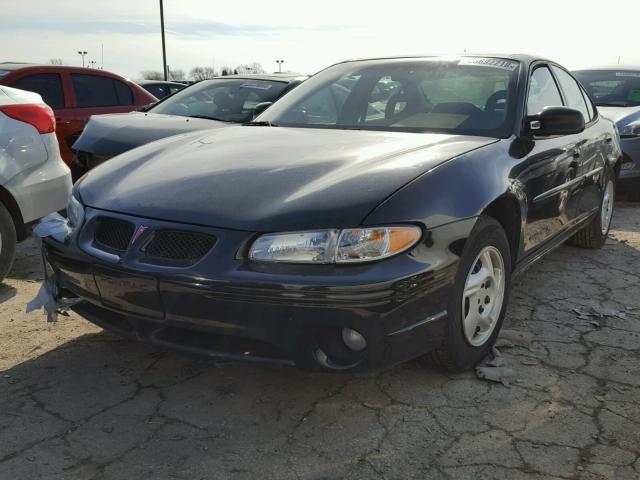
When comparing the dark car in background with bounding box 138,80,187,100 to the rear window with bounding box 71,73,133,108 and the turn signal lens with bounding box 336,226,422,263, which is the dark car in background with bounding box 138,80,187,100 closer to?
the rear window with bounding box 71,73,133,108

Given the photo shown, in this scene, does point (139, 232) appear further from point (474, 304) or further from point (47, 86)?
point (47, 86)

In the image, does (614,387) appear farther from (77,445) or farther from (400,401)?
(77,445)

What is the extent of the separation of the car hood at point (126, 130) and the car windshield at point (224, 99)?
1.08 ft

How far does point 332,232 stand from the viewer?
2.31 meters

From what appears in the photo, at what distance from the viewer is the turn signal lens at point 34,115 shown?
4.23 metres

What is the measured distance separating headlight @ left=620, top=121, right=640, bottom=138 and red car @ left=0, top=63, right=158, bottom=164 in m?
5.52

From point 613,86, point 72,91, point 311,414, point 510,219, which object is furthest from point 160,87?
point 311,414

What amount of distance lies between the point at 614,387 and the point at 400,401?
94 centimetres

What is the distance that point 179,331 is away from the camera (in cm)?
250

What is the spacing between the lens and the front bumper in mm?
2262

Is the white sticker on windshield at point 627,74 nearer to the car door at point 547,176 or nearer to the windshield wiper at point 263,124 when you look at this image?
the car door at point 547,176

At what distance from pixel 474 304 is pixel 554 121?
1.07m

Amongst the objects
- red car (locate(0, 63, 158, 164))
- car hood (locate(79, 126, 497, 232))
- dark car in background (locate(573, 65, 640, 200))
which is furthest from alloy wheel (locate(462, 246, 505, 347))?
red car (locate(0, 63, 158, 164))

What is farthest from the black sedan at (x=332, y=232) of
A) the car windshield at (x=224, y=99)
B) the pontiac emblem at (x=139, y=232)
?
the car windshield at (x=224, y=99)
